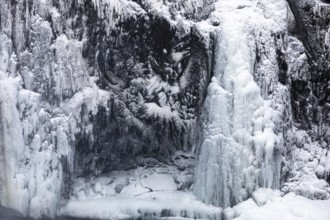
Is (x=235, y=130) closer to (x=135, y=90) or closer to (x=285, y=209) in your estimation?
(x=285, y=209)

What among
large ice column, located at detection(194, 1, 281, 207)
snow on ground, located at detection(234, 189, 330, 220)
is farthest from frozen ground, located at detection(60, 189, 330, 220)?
large ice column, located at detection(194, 1, 281, 207)

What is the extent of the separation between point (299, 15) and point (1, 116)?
14.0 ft

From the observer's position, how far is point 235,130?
6594mm

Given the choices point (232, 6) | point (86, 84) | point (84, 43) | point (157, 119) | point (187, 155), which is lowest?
point (187, 155)

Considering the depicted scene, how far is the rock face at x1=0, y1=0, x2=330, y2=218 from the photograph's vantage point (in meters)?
6.65

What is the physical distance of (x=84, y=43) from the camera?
22.2 feet

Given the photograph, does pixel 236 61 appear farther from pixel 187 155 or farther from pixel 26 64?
pixel 26 64

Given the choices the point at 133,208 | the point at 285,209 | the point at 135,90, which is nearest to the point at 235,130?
the point at 285,209

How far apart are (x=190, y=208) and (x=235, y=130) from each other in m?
1.17

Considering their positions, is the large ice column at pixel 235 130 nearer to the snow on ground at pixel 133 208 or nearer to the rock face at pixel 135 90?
the rock face at pixel 135 90

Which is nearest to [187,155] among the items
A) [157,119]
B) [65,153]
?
[157,119]

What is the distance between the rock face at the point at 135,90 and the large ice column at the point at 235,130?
0.13 ft

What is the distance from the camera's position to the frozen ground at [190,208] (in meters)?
6.28

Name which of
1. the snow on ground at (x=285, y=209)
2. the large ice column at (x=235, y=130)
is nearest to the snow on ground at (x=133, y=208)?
the large ice column at (x=235, y=130)
